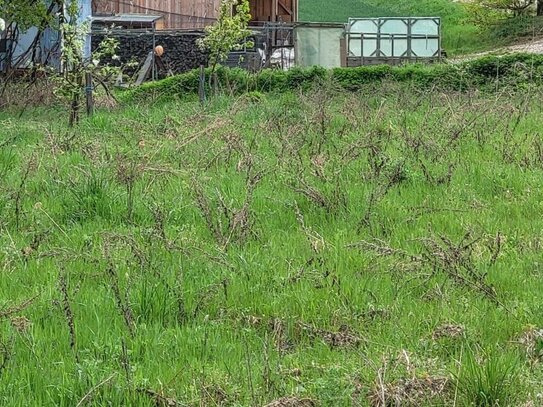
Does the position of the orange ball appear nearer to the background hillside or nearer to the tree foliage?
the background hillside

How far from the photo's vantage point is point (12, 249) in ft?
15.4

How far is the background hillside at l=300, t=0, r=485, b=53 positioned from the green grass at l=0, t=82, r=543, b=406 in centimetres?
2693

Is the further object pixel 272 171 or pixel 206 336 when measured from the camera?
pixel 272 171

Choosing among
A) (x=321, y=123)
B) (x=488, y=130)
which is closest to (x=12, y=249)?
(x=321, y=123)

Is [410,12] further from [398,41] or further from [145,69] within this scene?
[145,69]

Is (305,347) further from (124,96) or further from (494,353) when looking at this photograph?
(124,96)

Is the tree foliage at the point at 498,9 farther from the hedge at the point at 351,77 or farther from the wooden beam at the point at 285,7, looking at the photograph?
the hedge at the point at 351,77

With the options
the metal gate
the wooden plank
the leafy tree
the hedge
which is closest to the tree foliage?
the metal gate

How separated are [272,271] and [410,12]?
1714 inches

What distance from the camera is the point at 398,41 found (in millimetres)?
26016

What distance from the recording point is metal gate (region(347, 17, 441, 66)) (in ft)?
84.5

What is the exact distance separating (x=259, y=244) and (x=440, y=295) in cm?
146

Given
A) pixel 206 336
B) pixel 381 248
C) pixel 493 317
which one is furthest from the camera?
pixel 381 248

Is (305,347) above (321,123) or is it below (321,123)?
below
